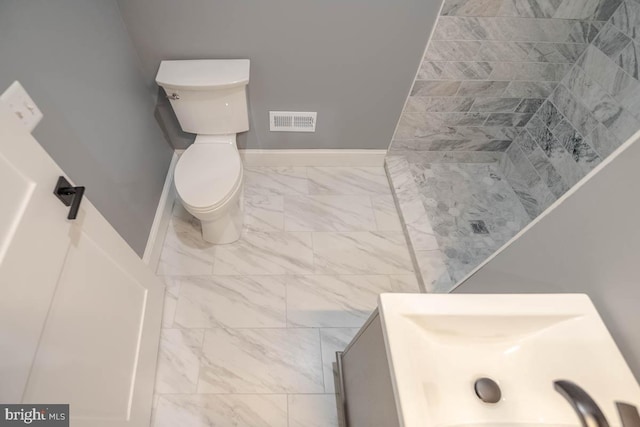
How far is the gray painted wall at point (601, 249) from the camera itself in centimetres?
68

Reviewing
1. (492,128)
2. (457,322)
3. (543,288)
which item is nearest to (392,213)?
(492,128)

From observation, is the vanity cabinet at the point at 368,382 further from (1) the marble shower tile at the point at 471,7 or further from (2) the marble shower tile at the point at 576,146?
(2) the marble shower tile at the point at 576,146

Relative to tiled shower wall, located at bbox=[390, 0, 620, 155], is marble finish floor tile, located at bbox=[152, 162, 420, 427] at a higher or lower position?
lower

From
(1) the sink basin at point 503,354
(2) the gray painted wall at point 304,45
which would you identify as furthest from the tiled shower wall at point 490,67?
(1) the sink basin at point 503,354

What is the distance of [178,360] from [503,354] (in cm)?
130

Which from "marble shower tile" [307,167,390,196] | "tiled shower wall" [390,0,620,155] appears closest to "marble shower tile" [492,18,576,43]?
"tiled shower wall" [390,0,620,155]

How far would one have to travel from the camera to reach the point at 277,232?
6.13 ft

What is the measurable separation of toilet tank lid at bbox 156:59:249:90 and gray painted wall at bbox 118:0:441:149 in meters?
0.05

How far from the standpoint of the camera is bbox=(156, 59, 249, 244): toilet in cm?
148

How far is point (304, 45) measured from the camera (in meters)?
1.58

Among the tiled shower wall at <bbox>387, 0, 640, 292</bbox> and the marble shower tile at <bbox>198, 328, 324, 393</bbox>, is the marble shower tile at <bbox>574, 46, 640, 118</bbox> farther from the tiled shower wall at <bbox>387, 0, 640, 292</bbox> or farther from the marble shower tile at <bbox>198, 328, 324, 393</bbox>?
the marble shower tile at <bbox>198, 328, 324, 393</bbox>

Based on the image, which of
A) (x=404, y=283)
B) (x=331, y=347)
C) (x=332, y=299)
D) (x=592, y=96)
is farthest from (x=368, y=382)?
(x=592, y=96)

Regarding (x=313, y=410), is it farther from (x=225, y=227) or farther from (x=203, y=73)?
(x=203, y=73)

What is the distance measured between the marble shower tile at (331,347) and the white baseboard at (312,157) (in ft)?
3.77
